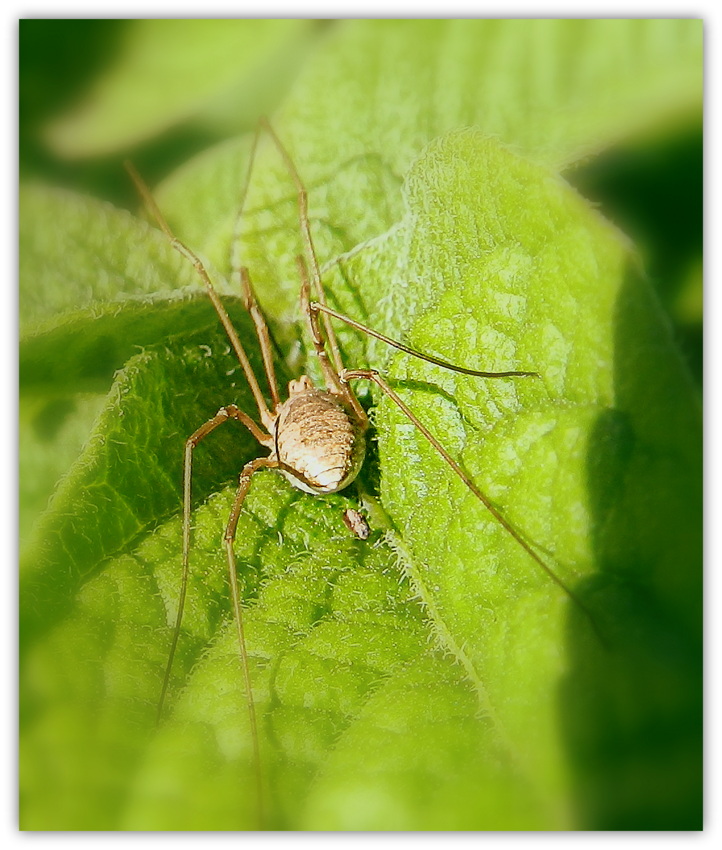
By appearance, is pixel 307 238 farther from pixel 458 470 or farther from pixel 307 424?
pixel 458 470

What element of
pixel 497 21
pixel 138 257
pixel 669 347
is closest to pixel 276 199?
pixel 138 257

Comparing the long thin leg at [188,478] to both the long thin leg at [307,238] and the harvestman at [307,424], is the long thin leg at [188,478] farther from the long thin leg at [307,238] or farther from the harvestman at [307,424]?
the long thin leg at [307,238]

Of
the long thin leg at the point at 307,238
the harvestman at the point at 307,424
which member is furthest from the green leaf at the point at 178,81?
the harvestman at the point at 307,424

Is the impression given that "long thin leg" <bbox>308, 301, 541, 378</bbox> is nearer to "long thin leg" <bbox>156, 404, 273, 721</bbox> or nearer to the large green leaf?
the large green leaf

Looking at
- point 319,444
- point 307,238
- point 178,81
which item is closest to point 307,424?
point 319,444

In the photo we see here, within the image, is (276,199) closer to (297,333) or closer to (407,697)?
(297,333)

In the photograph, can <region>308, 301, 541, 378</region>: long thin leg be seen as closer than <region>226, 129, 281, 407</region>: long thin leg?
Yes

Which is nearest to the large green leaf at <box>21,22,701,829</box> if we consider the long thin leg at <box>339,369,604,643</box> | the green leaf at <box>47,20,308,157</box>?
the long thin leg at <box>339,369,604,643</box>
